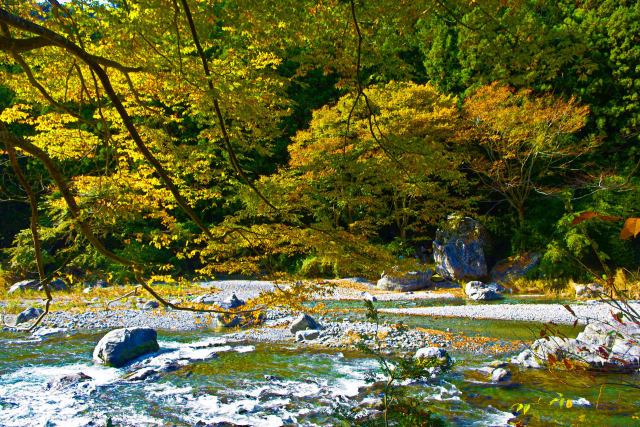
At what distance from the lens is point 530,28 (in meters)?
2.97

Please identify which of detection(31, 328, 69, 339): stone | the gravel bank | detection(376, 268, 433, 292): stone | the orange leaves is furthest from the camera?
detection(376, 268, 433, 292): stone

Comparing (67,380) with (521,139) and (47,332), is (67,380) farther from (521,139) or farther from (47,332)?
(521,139)

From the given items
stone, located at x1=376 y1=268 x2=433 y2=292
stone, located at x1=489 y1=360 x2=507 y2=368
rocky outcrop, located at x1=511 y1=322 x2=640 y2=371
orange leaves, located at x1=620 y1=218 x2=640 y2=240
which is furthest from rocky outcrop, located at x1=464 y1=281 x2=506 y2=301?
orange leaves, located at x1=620 y1=218 x2=640 y2=240

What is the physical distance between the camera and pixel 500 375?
4426mm

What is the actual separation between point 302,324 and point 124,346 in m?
2.77

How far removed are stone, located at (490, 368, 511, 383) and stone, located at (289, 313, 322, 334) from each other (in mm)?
3184

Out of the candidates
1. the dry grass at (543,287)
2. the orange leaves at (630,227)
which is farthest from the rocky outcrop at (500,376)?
the dry grass at (543,287)

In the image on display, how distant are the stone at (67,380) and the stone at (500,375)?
4.59m

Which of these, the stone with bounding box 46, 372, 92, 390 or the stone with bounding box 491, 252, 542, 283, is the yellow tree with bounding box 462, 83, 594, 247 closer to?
the stone with bounding box 491, 252, 542, 283

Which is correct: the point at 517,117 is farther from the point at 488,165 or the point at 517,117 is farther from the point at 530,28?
the point at 530,28

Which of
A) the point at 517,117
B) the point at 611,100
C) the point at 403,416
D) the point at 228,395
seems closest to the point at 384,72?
the point at 403,416

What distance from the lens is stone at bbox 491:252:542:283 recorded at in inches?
441

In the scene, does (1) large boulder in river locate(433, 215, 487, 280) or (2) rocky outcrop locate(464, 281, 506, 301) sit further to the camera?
(1) large boulder in river locate(433, 215, 487, 280)

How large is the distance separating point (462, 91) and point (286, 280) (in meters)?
13.0
